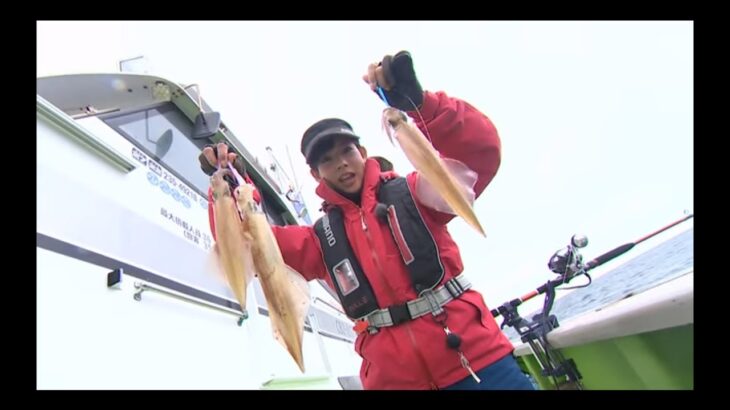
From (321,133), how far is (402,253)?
2.73 ft

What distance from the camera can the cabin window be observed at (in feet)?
11.2

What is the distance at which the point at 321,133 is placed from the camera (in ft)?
7.91

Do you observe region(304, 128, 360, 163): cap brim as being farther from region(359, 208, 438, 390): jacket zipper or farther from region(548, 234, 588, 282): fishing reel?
region(548, 234, 588, 282): fishing reel

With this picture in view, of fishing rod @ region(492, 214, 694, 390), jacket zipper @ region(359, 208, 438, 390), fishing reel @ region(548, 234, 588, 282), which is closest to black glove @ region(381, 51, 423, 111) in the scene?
jacket zipper @ region(359, 208, 438, 390)

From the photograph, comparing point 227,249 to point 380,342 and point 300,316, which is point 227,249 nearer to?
point 300,316

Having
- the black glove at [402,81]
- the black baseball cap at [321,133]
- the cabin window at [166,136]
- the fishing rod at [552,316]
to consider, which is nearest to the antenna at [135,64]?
the cabin window at [166,136]

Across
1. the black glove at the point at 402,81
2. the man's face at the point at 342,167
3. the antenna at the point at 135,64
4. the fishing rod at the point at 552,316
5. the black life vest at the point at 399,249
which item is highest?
the antenna at the point at 135,64

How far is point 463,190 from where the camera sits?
84.8 inches

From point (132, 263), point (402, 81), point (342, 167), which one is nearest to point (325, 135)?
point (342, 167)

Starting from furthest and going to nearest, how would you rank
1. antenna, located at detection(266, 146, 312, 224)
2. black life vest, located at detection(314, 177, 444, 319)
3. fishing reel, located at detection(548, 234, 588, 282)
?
antenna, located at detection(266, 146, 312, 224), fishing reel, located at detection(548, 234, 588, 282), black life vest, located at detection(314, 177, 444, 319)

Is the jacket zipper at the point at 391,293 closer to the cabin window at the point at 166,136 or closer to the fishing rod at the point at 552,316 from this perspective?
the fishing rod at the point at 552,316

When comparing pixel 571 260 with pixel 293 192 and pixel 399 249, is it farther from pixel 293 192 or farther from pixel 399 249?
pixel 293 192

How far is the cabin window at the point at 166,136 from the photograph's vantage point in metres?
3.40

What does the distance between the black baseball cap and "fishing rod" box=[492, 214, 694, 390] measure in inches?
66.3
